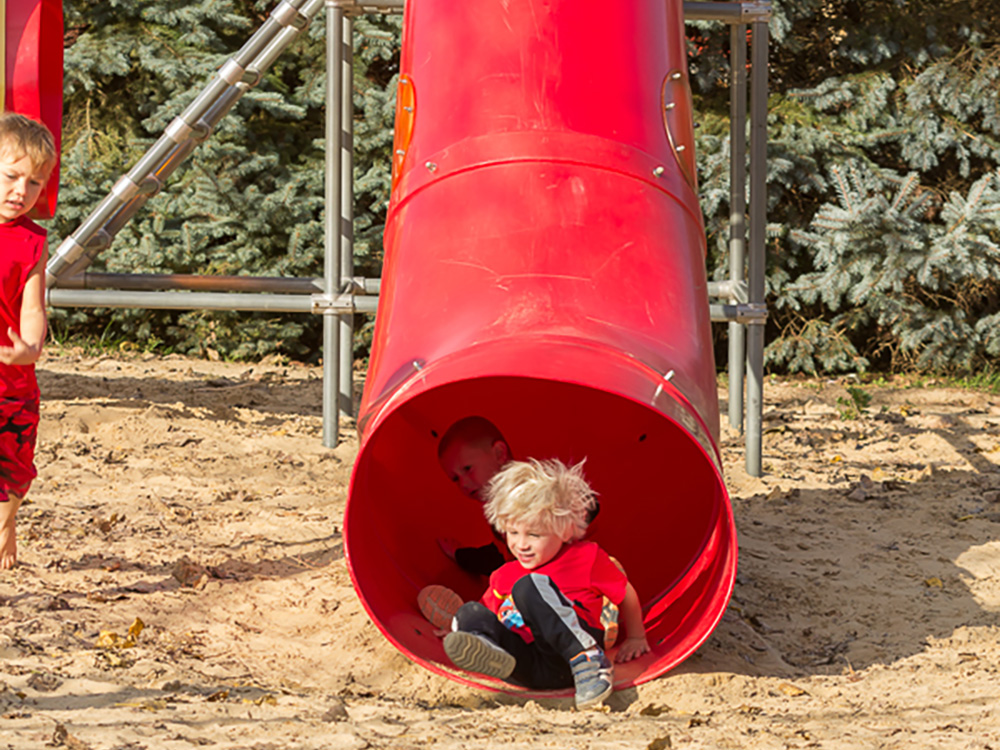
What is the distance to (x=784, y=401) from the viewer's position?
249 inches

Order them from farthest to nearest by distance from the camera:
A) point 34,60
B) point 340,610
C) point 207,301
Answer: point 207,301, point 34,60, point 340,610

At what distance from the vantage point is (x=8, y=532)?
2.95 meters

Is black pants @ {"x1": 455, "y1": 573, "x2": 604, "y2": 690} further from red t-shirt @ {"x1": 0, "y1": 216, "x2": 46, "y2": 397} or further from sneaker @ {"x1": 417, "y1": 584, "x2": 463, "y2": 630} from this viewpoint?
red t-shirt @ {"x1": 0, "y1": 216, "x2": 46, "y2": 397}

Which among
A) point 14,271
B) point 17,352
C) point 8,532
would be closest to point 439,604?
point 8,532

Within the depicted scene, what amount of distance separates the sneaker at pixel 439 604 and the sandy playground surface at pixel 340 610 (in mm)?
185

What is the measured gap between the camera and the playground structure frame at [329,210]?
181 inches

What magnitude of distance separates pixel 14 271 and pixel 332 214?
6.74ft

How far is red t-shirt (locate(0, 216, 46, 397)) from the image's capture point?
9.02 feet

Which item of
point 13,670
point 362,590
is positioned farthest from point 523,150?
point 13,670

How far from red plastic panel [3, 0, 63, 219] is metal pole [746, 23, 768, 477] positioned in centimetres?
266

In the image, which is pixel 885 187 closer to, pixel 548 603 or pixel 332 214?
pixel 332 214

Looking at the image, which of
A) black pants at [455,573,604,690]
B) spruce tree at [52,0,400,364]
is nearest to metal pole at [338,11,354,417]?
spruce tree at [52,0,400,364]

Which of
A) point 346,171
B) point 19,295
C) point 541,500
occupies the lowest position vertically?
point 541,500

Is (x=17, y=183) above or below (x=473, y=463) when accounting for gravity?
above
